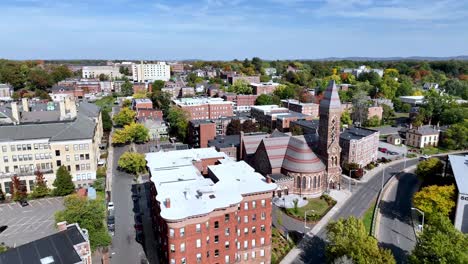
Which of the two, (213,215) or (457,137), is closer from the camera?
(213,215)

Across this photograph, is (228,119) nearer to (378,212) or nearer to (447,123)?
(378,212)

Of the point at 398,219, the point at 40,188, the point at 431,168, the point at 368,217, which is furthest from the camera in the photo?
the point at 431,168

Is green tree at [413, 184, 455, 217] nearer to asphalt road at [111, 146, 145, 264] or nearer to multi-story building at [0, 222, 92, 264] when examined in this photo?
asphalt road at [111, 146, 145, 264]

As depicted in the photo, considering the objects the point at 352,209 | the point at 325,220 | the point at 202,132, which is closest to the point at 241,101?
the point at 202,132

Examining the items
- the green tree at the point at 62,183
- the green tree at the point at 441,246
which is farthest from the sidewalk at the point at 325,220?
the green tree at the point at 62,183

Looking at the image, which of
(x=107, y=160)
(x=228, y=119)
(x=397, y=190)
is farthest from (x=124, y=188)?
(x=397, y=190)

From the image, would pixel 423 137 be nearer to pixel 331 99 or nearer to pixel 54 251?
pixel 331 99
